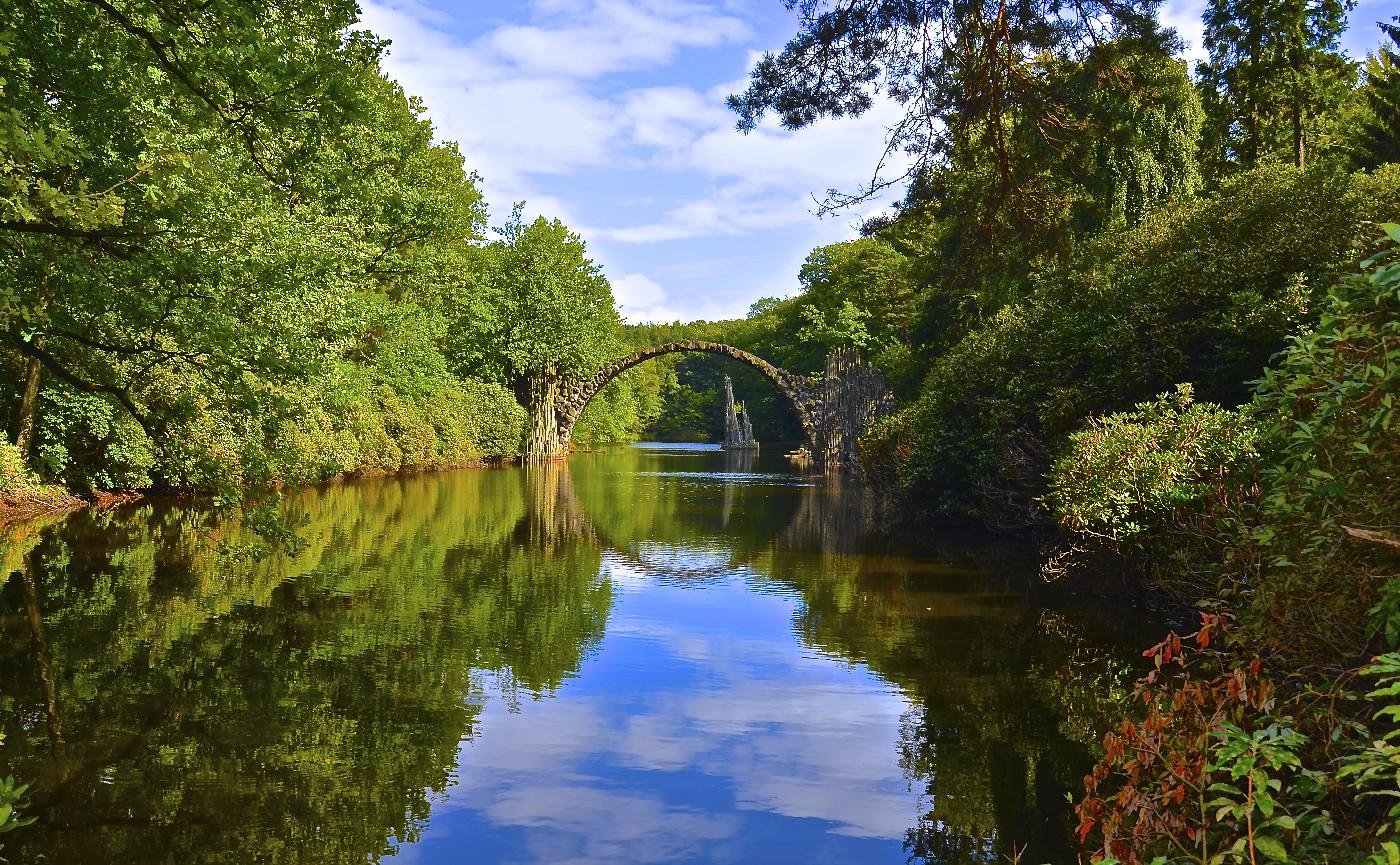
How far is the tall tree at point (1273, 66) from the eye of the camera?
3488cm

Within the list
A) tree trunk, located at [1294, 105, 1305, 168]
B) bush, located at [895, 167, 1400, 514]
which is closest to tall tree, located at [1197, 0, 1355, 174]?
tree trunk, located at [1294, 105, 1305, 168]

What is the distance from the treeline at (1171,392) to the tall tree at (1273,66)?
8.8 inches

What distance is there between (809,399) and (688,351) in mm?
7826

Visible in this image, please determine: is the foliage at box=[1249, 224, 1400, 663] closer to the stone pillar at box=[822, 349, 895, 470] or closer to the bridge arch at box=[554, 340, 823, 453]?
the stone pillar at box=[822, 349, 895, 470]

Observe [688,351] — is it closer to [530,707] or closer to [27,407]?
[27,407]

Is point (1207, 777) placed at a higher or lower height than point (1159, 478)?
lower

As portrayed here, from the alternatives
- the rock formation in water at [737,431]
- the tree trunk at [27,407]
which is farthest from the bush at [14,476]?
the rock formation in water at [737,431]

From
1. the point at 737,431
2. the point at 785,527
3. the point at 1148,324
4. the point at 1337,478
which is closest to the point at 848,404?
the point at 785,527

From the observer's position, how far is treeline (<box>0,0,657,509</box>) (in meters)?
9.86

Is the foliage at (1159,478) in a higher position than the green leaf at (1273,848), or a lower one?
higher

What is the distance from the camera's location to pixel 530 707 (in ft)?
31.5

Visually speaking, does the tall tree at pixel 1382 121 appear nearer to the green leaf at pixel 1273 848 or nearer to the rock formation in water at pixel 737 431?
the green leaf at pixel 1273 848

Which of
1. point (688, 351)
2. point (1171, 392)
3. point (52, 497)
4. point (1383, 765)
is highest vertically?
point (688, 351)

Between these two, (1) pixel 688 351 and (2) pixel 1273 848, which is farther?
(1) pixel 688 351
